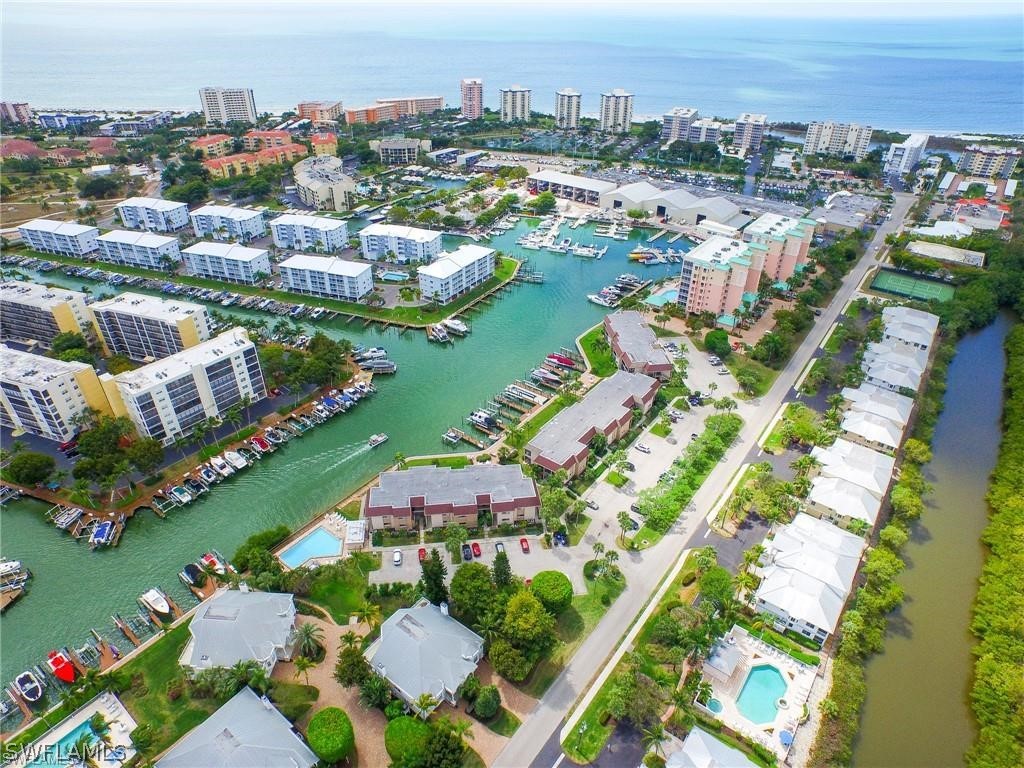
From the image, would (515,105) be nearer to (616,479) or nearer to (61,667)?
(616,479)

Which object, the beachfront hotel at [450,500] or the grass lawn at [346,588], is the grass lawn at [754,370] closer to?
the beachfront hotel at [450,500]

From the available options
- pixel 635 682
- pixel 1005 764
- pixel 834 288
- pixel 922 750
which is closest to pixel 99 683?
pixel 635 682

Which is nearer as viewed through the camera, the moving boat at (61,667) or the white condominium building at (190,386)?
the moving boat at (61,667)

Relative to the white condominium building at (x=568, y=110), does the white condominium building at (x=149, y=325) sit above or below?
below

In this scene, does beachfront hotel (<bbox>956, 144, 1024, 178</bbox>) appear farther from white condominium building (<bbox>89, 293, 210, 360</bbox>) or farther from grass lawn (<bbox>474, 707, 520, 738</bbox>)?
white condominium building (<bbox>89, 293, 210, 360</bbox>)

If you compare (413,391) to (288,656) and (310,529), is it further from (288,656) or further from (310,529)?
(288,656)

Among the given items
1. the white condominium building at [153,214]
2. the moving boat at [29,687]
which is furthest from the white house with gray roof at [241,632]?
the white condominium building at [153,214]
